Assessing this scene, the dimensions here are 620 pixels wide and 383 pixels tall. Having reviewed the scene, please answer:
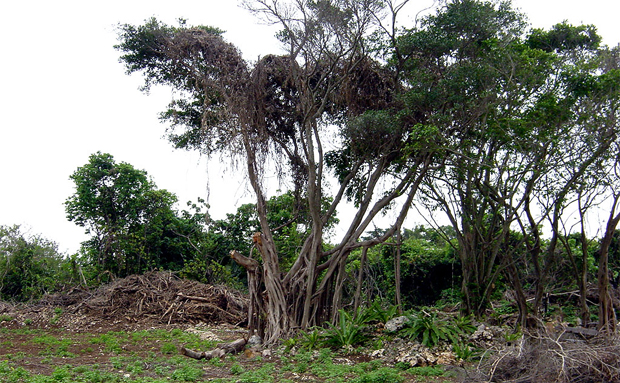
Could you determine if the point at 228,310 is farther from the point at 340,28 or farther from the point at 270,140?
the point at 340,28

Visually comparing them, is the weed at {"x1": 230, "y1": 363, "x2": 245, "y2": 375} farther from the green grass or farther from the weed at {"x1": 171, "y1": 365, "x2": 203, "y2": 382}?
the weed at {"x1": 171, "y1": 365, "x2": 203, "y2": 382}

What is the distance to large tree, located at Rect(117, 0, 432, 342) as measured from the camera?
1061cm

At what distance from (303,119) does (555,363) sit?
7.11 m

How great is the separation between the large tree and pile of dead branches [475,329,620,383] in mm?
4423

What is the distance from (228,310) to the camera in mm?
14992

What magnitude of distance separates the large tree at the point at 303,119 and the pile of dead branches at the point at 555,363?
14.5ft

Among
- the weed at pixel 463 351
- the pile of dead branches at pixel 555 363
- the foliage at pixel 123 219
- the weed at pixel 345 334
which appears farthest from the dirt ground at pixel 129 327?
the foliage at pixel 123 219

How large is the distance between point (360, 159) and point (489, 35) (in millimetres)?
3420

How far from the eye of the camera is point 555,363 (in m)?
5.97

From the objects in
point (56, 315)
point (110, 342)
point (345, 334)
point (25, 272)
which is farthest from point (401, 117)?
point (25, 272)

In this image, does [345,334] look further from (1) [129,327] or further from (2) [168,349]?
(1) [129,327]

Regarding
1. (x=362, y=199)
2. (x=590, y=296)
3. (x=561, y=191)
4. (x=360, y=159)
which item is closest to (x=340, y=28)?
(x=360, y=159)

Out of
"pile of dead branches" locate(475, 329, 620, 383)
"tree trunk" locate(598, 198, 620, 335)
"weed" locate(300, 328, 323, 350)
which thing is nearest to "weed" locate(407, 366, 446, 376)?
"pile of dead branches" locate(475, 329, 620, 383)

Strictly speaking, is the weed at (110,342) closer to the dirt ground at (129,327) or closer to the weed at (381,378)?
the dirt ground at (129,327)
